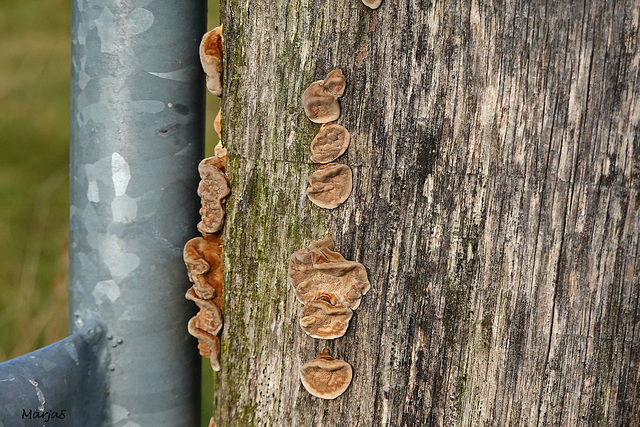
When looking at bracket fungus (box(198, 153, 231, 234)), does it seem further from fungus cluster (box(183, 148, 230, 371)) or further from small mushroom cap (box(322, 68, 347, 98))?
small mushroom cap (box(322, 68, 347, 98))

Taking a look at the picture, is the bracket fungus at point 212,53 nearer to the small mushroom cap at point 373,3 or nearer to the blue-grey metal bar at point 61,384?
the small mushroom cap at point 373,3

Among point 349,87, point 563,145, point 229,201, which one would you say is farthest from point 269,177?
point 563,145

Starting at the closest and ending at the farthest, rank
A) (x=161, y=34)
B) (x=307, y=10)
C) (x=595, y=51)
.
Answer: (x=595, y=51) < (x=307, y=10) < (x=161, y=34)

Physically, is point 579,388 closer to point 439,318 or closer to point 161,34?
point 439,318

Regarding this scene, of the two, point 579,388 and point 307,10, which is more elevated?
point 307,10

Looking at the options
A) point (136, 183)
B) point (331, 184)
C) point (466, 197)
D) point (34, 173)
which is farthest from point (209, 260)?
point (34, 173)

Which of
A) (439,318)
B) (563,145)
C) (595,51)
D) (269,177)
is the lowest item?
(439,318)
